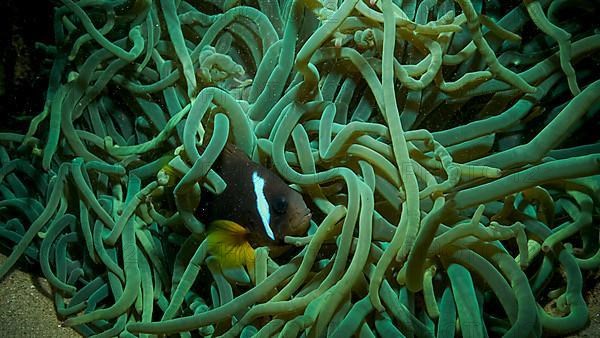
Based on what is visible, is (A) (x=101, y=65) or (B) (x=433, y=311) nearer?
(B) (x=433, y=311)

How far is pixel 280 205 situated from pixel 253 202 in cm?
11

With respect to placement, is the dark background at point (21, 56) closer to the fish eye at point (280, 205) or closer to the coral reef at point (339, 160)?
the coral reef at point (339, 160)

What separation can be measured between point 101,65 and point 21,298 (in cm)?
100

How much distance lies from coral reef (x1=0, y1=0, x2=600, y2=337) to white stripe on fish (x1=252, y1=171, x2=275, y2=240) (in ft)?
0.27

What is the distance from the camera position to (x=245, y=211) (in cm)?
166

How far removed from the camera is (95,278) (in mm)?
2057

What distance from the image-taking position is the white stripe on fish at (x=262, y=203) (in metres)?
1.62

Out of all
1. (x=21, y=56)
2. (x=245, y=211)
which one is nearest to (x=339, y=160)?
(x=245, y=211)

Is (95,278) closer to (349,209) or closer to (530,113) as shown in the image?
(349,209)

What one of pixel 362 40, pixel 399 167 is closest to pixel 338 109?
pixel 362 40

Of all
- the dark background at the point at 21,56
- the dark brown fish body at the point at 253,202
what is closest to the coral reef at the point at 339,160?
the dark brown fish body at the point at 253,202

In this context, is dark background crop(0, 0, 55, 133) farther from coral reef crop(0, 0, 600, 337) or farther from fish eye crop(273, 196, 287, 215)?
fish eye crop(273, 196, 287, 215)

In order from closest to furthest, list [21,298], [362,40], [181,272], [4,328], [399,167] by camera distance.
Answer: [399,167] < [362,40] < [181,272] < [4,328] < [21,298]

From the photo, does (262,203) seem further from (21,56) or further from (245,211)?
(21,56)
